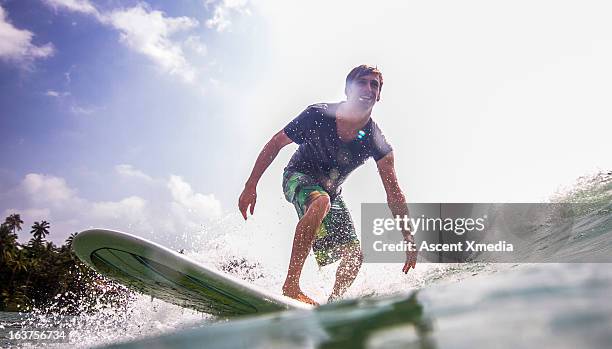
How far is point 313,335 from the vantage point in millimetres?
1140

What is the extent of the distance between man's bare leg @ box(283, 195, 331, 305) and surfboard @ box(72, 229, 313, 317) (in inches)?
17.7

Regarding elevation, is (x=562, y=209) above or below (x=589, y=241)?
above

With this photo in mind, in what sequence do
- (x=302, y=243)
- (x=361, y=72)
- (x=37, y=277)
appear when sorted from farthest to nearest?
1. (x=37, y=277)
2. (x=361, y=72)
3. (x=302, y=243)

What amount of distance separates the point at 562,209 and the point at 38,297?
3322 centimetres

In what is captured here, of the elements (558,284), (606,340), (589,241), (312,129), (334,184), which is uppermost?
(312,129)

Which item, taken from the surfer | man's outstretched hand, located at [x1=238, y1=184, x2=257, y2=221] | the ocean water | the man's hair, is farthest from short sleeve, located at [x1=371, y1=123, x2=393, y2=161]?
the ocean water

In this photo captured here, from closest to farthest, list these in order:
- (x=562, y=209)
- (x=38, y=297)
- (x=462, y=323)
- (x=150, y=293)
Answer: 1. (x=462, y=323)
2. (x=150, y=293)
3. (x=562, y=209)
4. (x=38, y=297)

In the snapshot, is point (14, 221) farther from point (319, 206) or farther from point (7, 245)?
point (319, 206)

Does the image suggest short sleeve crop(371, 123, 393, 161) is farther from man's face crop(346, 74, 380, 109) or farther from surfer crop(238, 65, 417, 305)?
man's face crop(346, 74, 380, 109)

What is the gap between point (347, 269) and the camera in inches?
170

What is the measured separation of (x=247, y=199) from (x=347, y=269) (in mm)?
1159

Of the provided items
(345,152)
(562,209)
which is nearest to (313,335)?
(345,152)

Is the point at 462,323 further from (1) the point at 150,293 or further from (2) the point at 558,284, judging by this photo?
(1) the point at 150,293

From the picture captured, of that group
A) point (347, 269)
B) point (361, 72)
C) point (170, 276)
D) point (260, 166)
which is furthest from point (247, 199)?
point (361, 72)
